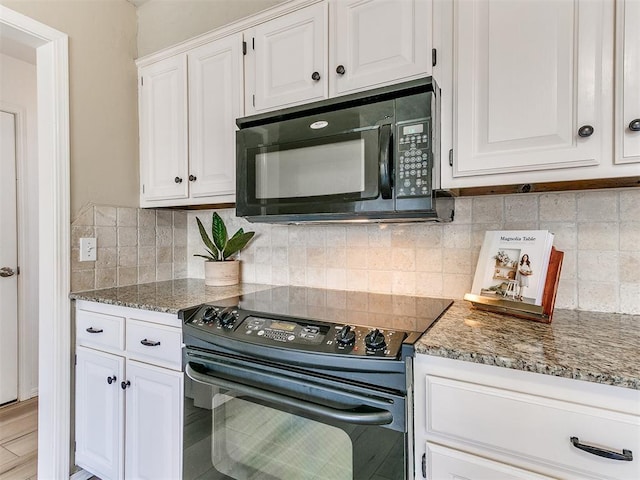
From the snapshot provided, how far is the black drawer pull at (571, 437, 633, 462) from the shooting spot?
0.73 m

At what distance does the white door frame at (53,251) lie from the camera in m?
1.69

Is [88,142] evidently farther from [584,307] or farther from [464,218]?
[584,307]

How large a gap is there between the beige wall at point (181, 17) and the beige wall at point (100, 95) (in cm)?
8

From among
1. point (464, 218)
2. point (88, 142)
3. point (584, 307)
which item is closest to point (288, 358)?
point (464, 218)

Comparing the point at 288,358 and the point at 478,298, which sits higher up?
the point at 478,298

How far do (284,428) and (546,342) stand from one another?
794mm

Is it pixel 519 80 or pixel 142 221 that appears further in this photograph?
pixel 142 221

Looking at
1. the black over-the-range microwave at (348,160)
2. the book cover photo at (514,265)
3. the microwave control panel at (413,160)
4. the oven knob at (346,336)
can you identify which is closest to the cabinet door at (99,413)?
the black over-the-range microwave at (348,160)

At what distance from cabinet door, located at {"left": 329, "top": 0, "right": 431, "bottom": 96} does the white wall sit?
247 centimetres

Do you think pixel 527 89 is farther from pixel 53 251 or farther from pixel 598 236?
pixel 53 251

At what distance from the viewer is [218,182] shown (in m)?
1.75

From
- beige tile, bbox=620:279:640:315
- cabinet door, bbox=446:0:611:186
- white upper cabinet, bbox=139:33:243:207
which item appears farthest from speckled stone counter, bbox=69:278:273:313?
beige tile, bbox=620:279:640:315

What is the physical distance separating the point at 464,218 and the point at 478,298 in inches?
14.4

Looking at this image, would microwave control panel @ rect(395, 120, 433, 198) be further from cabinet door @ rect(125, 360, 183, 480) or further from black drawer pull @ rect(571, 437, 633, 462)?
cabinet door @ rect(125, 360, 183, 480)
